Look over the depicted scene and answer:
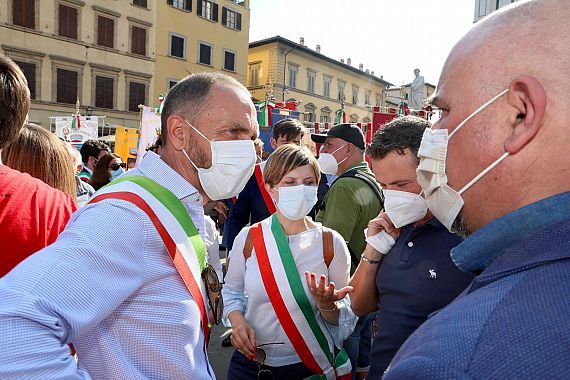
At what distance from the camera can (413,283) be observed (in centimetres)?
190

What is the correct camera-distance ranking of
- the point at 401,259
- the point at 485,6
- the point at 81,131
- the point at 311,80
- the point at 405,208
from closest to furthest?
1. the point at 401,259
2. the point at 405,208
3. the point at 81,131
4. the point at 485,6
5. the point at 311,80

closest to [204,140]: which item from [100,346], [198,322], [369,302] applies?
[198,322]

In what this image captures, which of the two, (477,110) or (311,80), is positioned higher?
(311,80)

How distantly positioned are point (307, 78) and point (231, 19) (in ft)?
30.1

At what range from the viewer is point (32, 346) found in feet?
3.16

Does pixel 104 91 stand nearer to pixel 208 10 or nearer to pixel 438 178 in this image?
pixel 208 10

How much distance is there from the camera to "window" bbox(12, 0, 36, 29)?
894 inches

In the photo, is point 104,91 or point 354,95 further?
point 354,95

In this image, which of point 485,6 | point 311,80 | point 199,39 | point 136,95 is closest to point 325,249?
point 485,6

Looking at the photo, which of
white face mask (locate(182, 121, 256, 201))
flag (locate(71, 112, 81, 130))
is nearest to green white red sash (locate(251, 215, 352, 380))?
white face mask (locate(182, 121, 256, 201))

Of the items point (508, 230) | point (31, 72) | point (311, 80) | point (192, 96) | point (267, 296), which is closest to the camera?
point (508, 230)

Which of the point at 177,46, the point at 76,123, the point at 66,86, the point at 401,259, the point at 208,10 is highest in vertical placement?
the point at 208,10

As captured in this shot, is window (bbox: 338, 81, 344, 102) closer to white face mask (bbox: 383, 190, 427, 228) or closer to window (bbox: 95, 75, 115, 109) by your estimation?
window (bbox: 95, 75, 115, 109)

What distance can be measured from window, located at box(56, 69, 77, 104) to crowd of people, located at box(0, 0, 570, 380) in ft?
81.4
